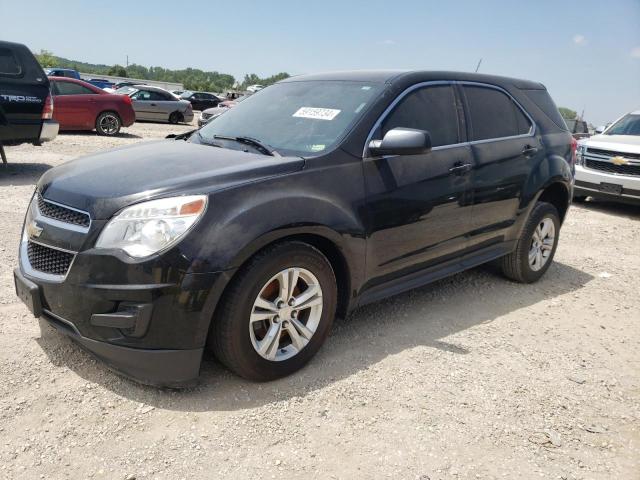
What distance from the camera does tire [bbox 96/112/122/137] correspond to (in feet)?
46.5

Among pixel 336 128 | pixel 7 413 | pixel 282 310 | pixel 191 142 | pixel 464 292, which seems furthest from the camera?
pixel 464 292

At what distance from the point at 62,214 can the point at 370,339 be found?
2020mm

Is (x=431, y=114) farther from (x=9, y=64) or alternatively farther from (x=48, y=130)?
(x=9, y=64)

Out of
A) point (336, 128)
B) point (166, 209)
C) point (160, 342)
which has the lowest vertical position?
point (160, 342)

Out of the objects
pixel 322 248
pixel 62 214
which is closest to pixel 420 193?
pixel 322 248

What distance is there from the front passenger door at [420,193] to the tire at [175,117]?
18.1m

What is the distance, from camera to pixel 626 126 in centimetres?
987

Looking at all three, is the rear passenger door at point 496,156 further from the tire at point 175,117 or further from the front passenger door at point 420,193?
the tire at point 175,117

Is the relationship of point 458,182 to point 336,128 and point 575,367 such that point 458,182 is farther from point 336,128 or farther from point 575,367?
point 575,367

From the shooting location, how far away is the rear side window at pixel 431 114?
12.0ft

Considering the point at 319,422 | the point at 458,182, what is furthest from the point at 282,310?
the point at 458,182

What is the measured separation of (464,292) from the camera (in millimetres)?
4719


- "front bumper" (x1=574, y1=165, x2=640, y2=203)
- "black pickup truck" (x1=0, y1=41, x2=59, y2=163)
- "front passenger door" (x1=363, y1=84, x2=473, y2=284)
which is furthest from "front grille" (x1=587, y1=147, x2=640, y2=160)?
"black pickup truck" (x1=0, y1=41, x2=59, y2=163)

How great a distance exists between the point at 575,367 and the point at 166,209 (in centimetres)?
273
